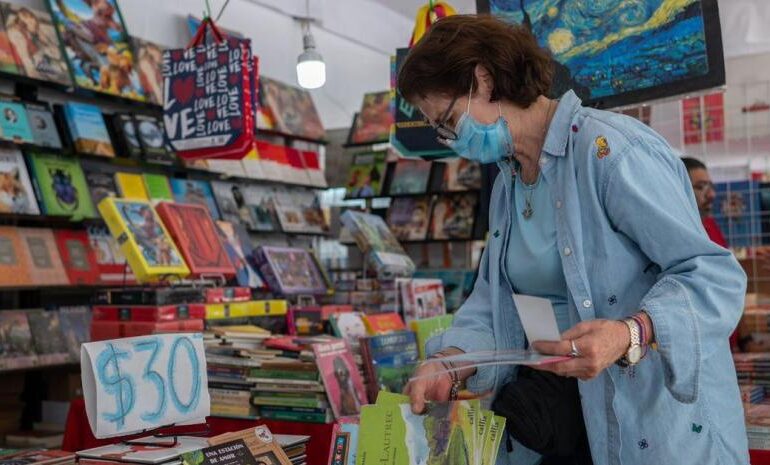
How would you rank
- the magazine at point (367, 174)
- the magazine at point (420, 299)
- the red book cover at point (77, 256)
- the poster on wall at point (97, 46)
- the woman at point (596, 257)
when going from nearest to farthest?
the woman at point (596, 257)
the magazine at point (420, 299)
the red book cover at point (77, 256)
the poster on wall at point (97, 46)
the magazine at point (367, 174)

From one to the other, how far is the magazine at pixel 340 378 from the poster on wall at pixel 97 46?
337 centimetres

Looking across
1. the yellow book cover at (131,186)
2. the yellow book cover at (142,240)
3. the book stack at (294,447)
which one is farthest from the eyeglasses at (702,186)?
the yellow book cover at (131,186)

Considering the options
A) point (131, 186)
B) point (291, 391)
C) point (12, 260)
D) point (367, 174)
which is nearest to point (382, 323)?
point (291, 391)

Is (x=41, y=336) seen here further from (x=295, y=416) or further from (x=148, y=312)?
(x=295, y=416)

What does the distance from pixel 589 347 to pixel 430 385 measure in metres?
0.48

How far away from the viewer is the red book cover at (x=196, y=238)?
12.1 feet

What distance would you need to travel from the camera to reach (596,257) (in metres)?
1.46

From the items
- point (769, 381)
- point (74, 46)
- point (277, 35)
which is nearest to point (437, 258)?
point (277, 35)

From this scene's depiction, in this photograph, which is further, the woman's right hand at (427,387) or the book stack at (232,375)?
the book stack at (232,375)

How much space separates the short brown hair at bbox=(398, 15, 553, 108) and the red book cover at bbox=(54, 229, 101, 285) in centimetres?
419

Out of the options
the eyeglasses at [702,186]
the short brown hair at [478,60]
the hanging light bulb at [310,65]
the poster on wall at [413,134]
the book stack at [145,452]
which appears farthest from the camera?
the hanging light bulb at [310,65]

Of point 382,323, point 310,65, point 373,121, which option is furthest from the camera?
point 373,121

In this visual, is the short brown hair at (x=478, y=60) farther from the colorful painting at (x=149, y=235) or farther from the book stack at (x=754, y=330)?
the book stack at (x=754, y=330)

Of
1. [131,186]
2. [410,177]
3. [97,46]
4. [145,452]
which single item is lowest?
[145,452]
